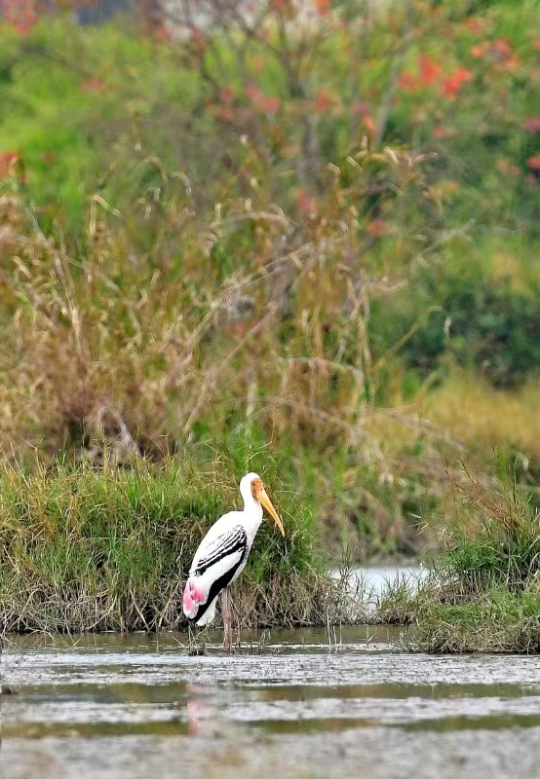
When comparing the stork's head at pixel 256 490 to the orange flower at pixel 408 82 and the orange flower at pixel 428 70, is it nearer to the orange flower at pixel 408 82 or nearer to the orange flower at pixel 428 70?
the orange flower at pixel 428 70

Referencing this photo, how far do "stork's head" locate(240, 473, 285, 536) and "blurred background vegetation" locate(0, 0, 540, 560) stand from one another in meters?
0.87

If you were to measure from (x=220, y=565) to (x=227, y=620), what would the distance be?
0.96 ft

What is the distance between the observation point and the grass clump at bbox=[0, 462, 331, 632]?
1123 cm

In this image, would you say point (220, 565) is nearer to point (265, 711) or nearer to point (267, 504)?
point (267, 504)

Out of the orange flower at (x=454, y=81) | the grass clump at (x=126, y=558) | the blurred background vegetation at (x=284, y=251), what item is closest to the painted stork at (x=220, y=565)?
the grass clump at (x=126, y=558)

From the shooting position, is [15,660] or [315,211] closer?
[15,660]

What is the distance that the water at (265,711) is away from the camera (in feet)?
22.5

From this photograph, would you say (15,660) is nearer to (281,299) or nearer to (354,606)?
(354,606)

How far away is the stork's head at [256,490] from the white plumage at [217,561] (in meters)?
0.09

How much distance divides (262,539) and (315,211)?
4025 mm

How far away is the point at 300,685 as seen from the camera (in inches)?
349

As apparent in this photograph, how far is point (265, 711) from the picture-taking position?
8047 millimetres

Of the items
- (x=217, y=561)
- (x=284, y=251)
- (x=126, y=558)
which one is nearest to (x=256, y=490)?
(x=217, y=561)

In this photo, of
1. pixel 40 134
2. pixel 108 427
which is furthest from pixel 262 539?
pixel 40 134
